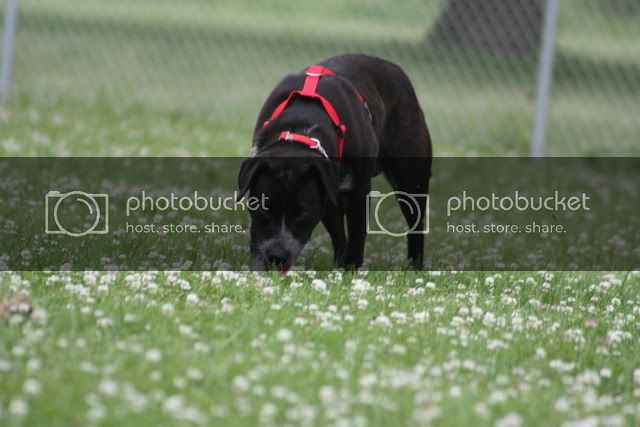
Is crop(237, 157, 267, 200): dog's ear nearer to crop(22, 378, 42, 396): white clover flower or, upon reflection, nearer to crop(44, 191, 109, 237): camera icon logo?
crop(44, 191, 109, 237): camera icon logo

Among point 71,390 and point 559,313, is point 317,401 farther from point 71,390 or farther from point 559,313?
point 559,313

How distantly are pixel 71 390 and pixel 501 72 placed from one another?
889 centimetres

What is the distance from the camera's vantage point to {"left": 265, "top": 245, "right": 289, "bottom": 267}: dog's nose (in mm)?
4516

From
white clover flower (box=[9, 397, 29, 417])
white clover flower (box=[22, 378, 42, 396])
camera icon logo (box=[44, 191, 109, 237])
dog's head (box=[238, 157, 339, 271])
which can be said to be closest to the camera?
white clover flower (box=[9, 397, 29, 417])

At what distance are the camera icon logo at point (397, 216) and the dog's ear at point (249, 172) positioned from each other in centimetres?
74

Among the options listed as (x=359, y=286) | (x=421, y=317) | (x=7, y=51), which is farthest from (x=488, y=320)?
(x=7, y=51)

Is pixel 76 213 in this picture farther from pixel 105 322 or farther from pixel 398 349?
pixel 398 349

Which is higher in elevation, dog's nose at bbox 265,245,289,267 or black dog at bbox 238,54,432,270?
black dog at bbox 238,54,432,270

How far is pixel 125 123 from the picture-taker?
32.1ft

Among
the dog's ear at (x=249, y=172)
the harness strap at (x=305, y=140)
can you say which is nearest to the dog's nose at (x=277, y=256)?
the dog's ear at (x=249, y=172)

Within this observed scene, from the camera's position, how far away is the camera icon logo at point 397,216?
18.0 feet

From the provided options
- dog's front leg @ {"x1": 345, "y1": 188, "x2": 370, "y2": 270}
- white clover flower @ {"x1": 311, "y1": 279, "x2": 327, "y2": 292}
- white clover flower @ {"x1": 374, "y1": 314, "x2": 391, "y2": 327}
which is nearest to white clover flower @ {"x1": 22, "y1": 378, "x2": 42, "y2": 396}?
white clover flower @ {"x1": 374, "y1": 314, "x2": 391, "y2": 327}

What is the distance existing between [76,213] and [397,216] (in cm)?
225

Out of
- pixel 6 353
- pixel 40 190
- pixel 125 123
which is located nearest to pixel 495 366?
pixel 6 353
